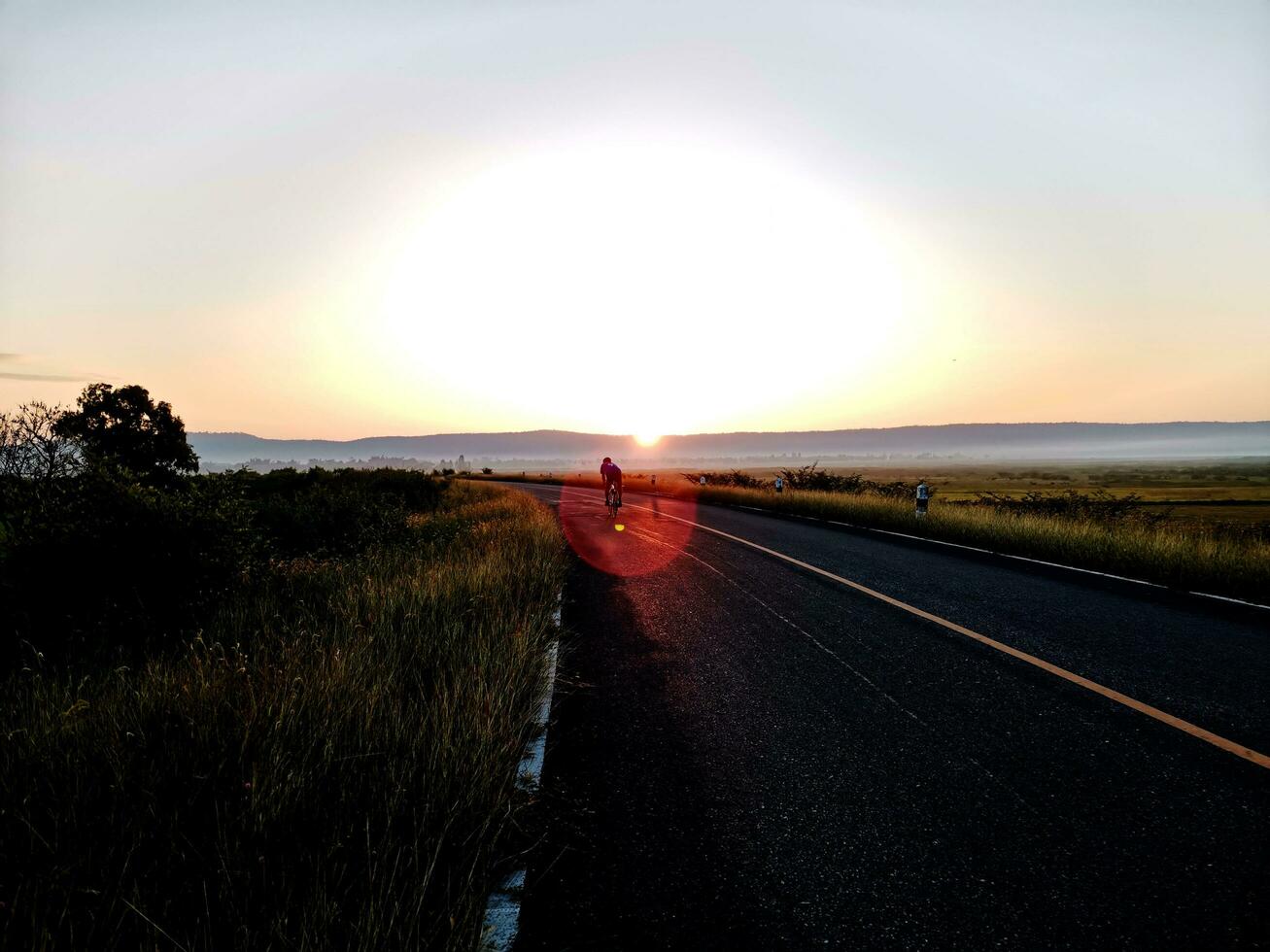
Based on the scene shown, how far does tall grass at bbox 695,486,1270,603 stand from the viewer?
8.73 m

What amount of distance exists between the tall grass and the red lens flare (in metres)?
5.55

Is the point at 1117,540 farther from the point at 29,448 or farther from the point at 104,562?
the point at 29,448

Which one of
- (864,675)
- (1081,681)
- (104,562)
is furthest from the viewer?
(104,562)

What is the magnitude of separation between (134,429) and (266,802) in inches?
1716

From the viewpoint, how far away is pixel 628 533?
51.4 feet

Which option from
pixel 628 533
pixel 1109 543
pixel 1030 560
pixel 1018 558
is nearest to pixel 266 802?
pixel 1030 560

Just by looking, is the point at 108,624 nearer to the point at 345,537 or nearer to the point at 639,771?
the point at 639,771

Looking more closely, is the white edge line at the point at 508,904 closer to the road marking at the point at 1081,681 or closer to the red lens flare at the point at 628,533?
the road marking at the point at 1081,681

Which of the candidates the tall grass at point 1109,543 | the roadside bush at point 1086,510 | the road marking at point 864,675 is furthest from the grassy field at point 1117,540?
the road marking at point 864,675

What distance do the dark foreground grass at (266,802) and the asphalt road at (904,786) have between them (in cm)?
45

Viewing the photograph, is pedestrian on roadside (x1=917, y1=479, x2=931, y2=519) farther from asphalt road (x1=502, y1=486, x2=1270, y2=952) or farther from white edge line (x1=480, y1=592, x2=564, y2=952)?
white edge line (x1=480, y1=592, x2=564, y2=952)

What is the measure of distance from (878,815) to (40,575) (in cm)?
789

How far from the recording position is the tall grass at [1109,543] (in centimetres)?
873

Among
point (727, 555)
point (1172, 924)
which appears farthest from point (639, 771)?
point (727, 555)
